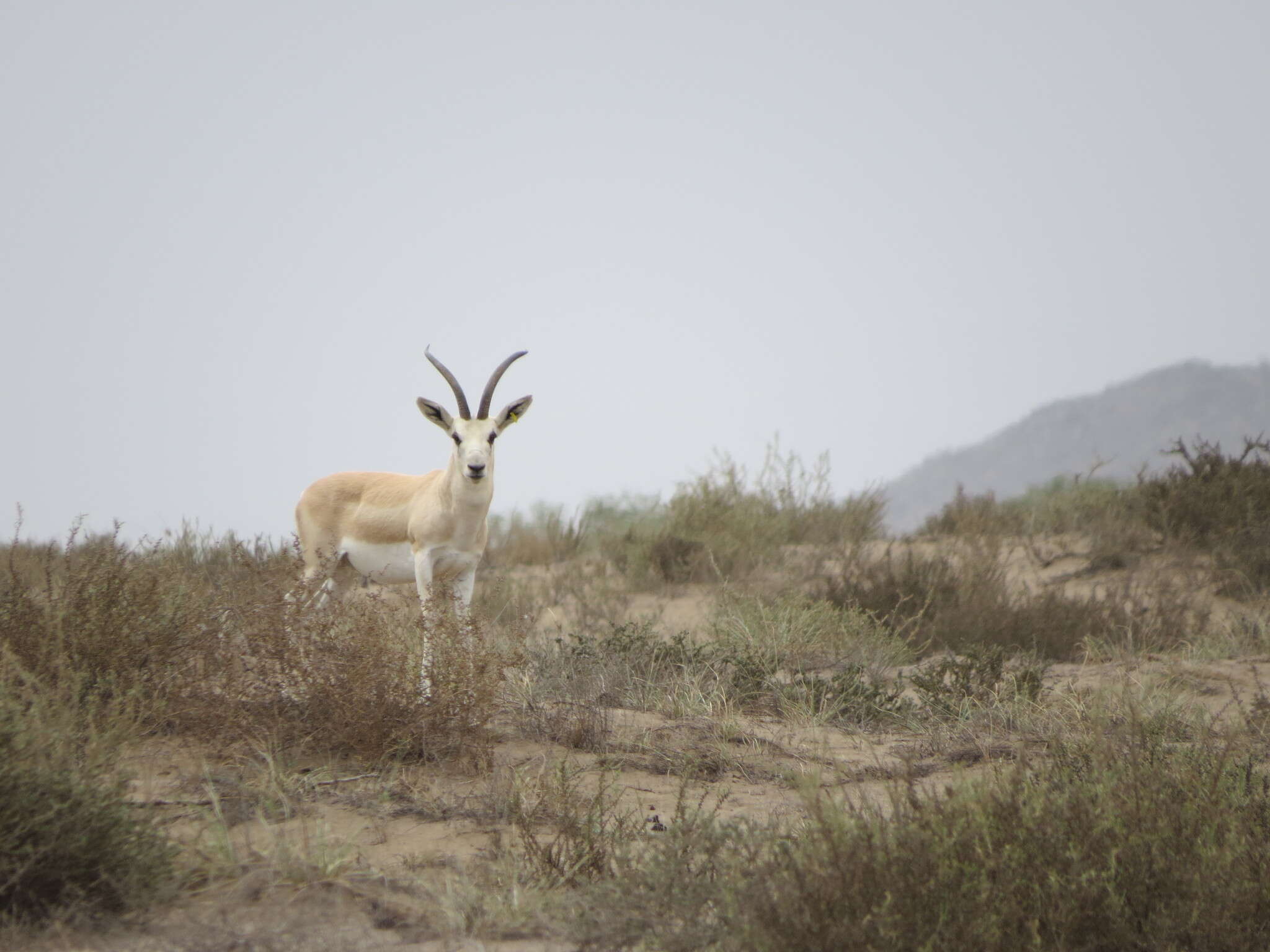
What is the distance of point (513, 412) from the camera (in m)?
7.20

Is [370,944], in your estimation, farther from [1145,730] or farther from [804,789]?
[1145,730]

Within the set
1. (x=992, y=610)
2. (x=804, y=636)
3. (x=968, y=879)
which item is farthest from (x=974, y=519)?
(x=968, y=879)

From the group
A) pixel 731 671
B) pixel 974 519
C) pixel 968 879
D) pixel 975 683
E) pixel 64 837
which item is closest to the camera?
pixel 968 879

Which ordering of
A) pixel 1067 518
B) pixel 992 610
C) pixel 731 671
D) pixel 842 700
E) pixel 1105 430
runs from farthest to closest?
pixel 1105 430 < pixel 1067 518 < pixel 992 610 < pixel 731 671 < pixel 842 700

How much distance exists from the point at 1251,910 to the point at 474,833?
8.90 ft

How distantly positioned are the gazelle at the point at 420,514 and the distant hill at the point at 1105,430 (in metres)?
68.3

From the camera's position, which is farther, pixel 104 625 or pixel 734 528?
pixel 734 528

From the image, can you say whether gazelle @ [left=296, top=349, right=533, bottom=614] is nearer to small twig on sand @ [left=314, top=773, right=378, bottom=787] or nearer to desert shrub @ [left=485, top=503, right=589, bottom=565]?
small twig on sand @ [left=314, top=773, right=378, bottom=787]

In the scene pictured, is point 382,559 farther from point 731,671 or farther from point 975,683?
point 975,683

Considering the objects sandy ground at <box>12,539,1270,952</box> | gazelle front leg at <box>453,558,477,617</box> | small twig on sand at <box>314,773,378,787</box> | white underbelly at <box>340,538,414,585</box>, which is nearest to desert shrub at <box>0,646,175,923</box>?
sandy ground at <box>12,539,1270,952</box>

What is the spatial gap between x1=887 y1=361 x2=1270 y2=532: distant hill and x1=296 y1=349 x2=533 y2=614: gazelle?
68.3 meters

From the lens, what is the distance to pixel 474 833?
4266 mm

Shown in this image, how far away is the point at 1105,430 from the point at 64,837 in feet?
277

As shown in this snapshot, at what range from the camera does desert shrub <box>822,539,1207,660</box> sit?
29.1 feet
